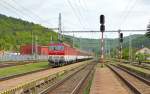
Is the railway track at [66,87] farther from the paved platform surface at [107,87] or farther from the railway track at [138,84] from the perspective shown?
the railway track at [138,84]

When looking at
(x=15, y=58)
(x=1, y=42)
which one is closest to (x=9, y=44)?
(x=1, y=42)

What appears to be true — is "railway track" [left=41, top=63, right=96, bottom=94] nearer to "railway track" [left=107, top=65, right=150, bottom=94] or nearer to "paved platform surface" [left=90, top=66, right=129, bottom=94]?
"paved platform surface" [left=90, top=66, right=129, bottom=94]

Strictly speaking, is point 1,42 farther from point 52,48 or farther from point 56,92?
point 56,92

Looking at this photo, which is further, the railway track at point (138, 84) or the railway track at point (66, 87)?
the railway track at point (138, 84)

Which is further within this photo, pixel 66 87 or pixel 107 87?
pixel 66 87

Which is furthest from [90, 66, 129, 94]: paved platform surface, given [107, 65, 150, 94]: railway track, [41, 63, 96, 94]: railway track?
[41, 63, 96, 94]: railway track

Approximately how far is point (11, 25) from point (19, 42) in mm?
9405

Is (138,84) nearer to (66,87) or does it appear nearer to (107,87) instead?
(107,87)

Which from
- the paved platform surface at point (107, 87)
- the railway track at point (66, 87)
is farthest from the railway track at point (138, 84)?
the railway track at point (66, 87)

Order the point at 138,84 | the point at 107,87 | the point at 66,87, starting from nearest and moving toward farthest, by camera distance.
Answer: the point at 107,87, the point at 66,87, the point at 138,84

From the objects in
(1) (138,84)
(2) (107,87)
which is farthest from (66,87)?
(1) (138,84)

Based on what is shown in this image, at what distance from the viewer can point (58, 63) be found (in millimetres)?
65750

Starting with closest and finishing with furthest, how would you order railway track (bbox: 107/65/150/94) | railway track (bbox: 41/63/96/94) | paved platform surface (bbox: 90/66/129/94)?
paved platform surface (bbox: 90/66/129/94), railway track (bbox: 41/63/96/94), railway track (bbox: 107/65/150/94)

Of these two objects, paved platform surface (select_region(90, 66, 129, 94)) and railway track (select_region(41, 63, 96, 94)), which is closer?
paved platform surface (select_region(90, 66, 129, 94))
